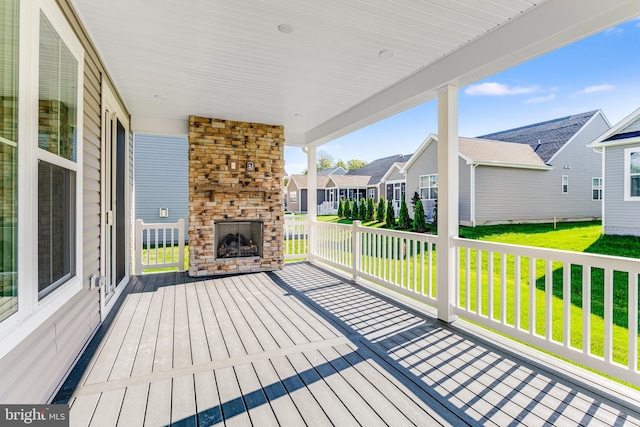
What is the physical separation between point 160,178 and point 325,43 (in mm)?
7831

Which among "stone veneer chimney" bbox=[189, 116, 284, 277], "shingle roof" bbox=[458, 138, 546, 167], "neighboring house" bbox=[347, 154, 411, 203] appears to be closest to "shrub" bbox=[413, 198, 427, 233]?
"shingle roof" bbox=[458, 138, 546, 167]

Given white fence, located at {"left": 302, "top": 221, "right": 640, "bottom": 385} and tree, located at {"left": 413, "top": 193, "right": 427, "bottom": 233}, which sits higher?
tree, located at {"left": 413, "top": 193, "right": 427, "bottom": 233}

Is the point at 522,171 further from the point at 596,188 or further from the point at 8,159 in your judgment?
the point at 8,159

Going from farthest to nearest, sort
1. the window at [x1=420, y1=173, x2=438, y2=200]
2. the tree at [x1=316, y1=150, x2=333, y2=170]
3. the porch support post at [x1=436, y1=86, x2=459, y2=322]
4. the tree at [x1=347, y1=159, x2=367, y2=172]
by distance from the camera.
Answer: the tree at [x1=316, y1=150, x2=333, y2=170] → the tree at [x1=347, y1=159, x2=367, y2=172] → the window at [x1=420, y1=173, x2=438, y2=200] → the porch support post at [x1=436, y1=86, x2=459, y2=322]

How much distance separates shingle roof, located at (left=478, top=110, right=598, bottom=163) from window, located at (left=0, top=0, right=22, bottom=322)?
10.2m

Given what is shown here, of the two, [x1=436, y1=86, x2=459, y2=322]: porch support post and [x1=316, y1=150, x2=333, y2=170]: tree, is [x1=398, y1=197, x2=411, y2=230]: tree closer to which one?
[x1=436, y1=86, x2=459, y2=322]: porch support post

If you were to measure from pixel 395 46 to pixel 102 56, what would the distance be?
2.96 metres

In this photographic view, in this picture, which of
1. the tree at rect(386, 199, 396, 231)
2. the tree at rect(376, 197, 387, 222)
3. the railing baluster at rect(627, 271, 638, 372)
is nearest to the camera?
the railing baluster at rect(627, 271, 638, 372)

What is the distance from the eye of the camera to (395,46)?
305 centimetres

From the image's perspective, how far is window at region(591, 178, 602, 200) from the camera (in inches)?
264

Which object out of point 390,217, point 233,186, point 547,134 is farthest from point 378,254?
point 547,134

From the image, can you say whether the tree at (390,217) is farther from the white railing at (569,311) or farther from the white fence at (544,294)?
the white railing at (569,311)

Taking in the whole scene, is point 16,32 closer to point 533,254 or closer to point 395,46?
point 395,46

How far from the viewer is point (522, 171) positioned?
9.88 meters
